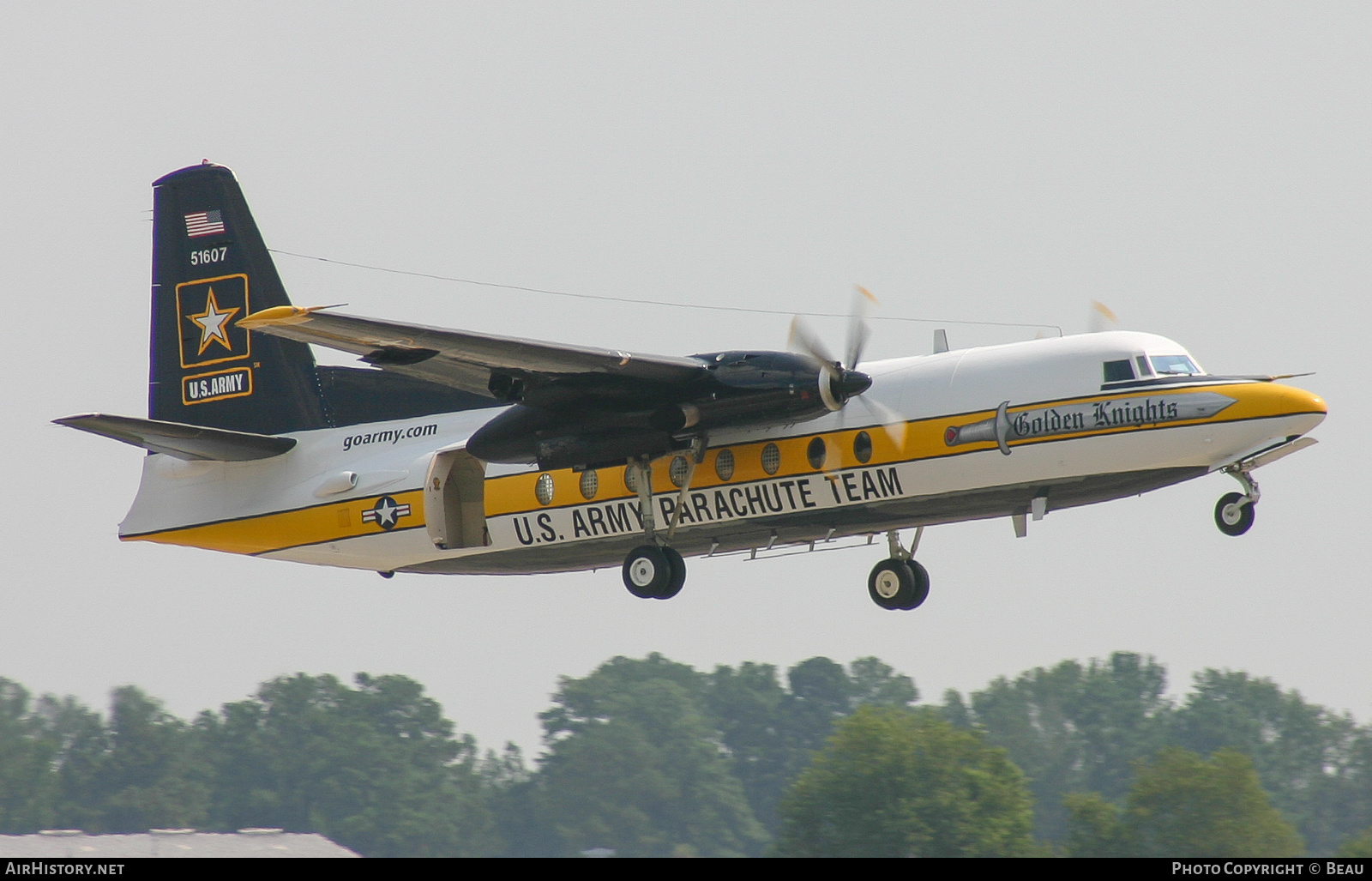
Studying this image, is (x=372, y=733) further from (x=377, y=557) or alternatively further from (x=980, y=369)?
(x=980, y=369)

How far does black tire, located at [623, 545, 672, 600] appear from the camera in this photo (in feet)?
70.6

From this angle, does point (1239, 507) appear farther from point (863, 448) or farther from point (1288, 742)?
point (1288, 742)

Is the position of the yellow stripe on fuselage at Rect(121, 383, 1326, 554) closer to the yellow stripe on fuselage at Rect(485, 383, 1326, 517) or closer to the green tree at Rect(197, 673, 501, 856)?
the yellow stripe on fuselage at Rect(485, 383, 1326, 517)

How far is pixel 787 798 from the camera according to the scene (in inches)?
1839

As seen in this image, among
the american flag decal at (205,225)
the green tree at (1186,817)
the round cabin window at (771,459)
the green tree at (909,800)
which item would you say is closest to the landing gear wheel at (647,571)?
the round cabin window at (771,459)

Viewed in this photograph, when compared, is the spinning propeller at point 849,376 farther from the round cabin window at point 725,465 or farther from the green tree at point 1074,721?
the green tree at point 1074,721

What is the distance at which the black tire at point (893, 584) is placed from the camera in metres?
22.8

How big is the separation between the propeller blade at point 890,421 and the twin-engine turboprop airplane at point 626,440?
2 centimetres

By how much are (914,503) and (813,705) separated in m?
58.8

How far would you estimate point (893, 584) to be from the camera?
75.0ft

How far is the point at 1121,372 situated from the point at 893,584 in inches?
186

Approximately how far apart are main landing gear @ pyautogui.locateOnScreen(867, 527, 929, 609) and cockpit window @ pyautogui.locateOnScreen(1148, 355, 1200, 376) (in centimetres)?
430
